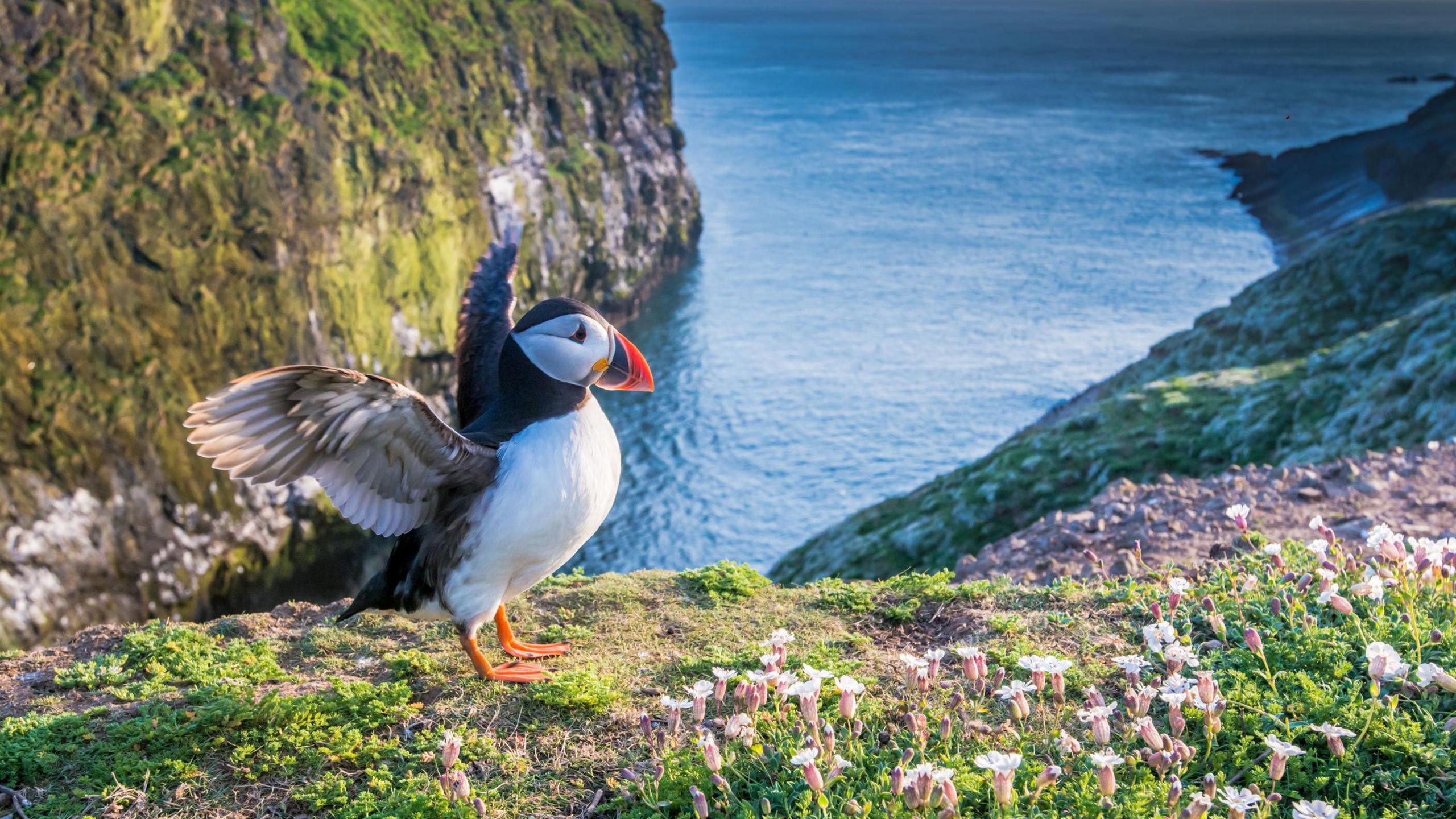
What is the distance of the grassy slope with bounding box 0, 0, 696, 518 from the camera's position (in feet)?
104

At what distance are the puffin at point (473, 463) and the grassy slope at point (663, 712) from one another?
0.60m

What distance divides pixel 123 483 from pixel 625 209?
1829 inches

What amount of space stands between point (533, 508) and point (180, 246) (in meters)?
35.0

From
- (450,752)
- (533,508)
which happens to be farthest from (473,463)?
(450,752)

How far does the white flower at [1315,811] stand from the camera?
3.79 metres

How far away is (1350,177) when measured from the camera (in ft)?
279

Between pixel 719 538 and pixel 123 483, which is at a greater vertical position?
pixel 123 483

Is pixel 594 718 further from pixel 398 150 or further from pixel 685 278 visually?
pixel 685 278

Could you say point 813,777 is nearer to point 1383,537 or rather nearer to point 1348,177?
point 1383,537

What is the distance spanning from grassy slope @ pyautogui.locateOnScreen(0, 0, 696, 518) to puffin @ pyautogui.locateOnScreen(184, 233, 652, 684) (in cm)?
2986

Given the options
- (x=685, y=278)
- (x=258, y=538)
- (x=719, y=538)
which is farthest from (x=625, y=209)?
(x=258, y=538)

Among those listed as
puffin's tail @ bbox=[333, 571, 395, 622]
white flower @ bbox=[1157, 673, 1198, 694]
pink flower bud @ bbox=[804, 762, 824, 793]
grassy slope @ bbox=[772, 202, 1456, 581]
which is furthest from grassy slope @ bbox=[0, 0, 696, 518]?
white flower @ bbox=[1157, 673, 1198, 694]

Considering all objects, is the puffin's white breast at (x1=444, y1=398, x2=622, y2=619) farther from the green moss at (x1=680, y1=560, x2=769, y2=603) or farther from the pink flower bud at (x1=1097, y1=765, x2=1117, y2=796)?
the pink flower bud at (x1=1097, y1=765, x2=1117, y2=796)

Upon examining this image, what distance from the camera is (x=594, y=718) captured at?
576 cm
